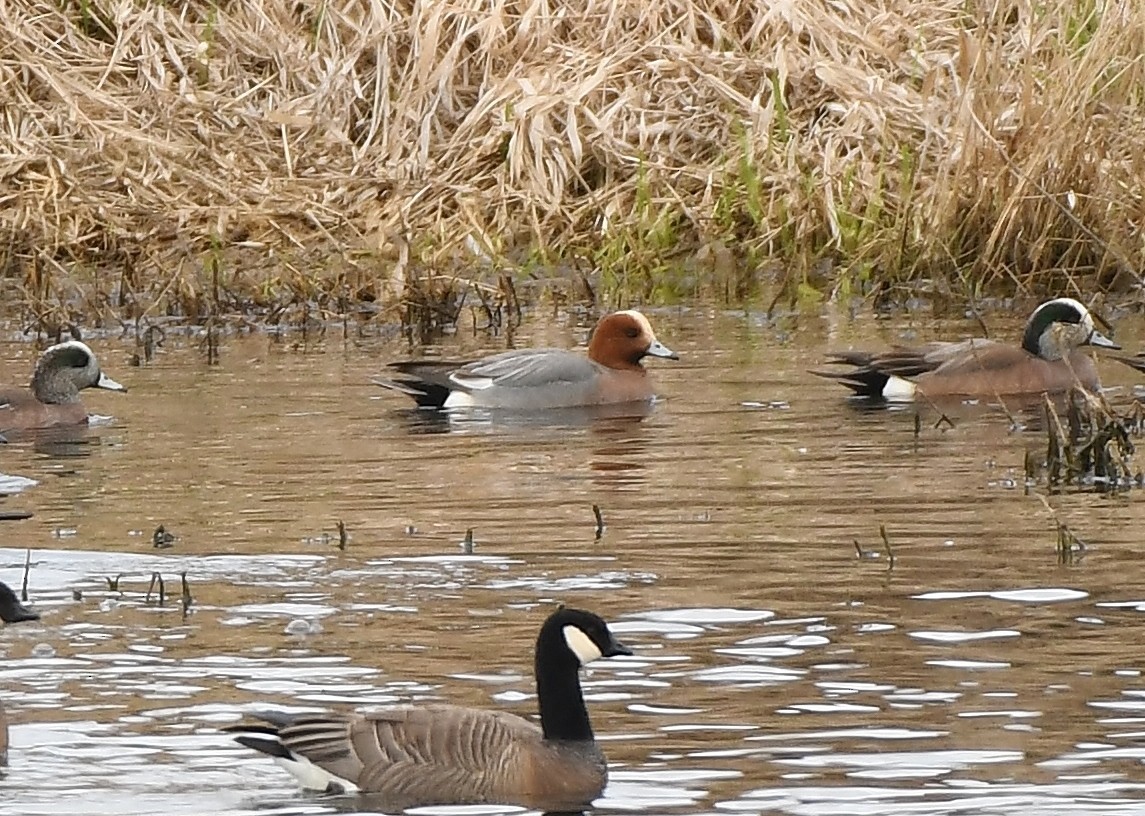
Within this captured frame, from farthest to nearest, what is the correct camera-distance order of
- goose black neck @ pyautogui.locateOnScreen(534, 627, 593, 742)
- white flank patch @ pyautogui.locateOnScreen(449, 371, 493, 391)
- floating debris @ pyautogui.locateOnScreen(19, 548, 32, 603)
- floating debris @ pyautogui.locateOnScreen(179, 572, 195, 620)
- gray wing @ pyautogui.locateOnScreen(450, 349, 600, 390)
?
gray wing @ pyautogui.locateOnScreen(450, 349, 600, 390), white flank patch @ pyautogui.locateOnScreen(449, 371, 493, 391), floating debris @ pyautogui.locateOnScreen(19, 548, 32, 603), floating debris @ pyautogui.locateOnScreen(179, 572, 195, 620), goose black neck @ pyautogui.locateOnScreen(534, 627, 593, 742)

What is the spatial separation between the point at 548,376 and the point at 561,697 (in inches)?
285

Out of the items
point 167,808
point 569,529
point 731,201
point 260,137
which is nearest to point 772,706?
point 167,808

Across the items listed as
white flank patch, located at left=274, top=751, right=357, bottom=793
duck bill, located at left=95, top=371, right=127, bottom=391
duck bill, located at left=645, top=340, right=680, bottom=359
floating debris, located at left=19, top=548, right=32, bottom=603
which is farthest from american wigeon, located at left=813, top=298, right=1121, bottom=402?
white flank patch, located at left=274, top=751, right=357, bottom=793

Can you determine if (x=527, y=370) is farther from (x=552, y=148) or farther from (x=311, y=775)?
(x=311, y=775)

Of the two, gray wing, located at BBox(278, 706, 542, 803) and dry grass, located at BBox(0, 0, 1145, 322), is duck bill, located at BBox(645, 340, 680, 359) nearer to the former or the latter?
dry grass, located at BBox(0, 0, 1145, 322)

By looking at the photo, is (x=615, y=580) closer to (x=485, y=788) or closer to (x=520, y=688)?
(x=520, y=688)

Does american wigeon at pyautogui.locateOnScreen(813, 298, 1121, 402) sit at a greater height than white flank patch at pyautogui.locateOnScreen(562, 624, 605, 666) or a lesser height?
greater

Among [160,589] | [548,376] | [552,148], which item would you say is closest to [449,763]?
[160,589]

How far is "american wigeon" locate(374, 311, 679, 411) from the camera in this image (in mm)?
13328

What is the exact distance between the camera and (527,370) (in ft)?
44.2

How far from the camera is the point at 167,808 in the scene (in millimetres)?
6113

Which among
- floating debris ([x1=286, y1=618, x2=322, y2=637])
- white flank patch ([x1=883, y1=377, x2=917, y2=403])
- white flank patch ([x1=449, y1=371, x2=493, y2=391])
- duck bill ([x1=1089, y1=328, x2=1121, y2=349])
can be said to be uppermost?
duck bill ([x1=1089, y1=328, x2=1121, y2=349])

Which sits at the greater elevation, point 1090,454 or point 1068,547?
point 1090,454

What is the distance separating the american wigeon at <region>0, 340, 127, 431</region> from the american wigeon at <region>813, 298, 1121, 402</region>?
3.47 meters
